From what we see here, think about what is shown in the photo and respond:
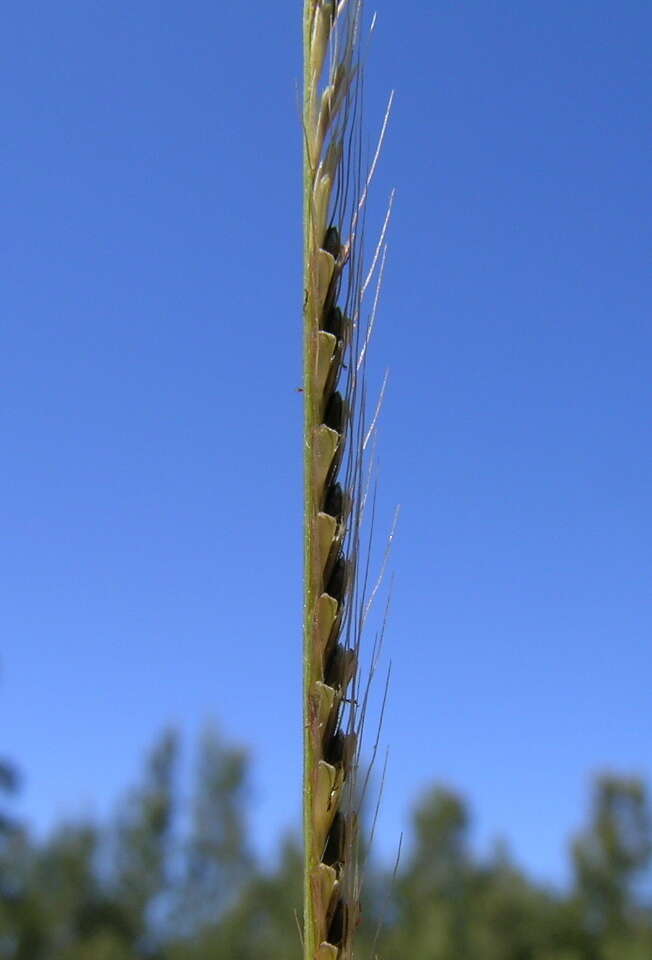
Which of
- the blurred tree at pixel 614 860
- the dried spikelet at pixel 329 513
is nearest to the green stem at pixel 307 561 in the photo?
the dried spikelet at pixel 329 513

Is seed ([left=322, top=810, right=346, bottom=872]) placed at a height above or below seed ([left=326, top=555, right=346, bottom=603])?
below

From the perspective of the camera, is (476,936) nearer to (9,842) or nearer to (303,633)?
(9,842)

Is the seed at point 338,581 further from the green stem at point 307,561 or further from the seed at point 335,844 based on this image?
the seed at point 335,844

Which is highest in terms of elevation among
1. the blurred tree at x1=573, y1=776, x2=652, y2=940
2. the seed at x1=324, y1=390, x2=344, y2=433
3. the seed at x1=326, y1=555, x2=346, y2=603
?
the seed at x1=324, y1=390, x2=344, y2=433

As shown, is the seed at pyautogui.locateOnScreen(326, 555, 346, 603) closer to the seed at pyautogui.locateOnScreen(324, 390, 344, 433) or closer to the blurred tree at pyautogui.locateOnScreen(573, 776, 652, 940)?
the seed at pyautogui.locateOnScreen(324, 390, 344, 433)

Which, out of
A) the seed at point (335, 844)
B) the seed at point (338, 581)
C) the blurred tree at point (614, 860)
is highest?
the seed at point (338, 581)

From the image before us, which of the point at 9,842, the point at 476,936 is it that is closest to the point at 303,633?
the point at 9,842

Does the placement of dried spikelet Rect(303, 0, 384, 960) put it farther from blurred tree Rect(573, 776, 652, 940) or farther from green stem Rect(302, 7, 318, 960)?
blurred tree Rect(573, 776, 652, 940)

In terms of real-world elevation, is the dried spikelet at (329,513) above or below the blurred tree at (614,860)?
above

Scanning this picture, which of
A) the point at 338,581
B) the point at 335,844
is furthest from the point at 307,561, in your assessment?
the point at 335,844

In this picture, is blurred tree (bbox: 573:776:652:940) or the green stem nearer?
the green stem

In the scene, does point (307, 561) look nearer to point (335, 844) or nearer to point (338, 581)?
→ point (338, 581)

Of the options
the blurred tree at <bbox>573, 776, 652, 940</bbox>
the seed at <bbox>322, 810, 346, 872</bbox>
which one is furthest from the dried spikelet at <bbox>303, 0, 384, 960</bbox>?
the blurred tree at <bbox>573, 776, 652, 940</bbox>

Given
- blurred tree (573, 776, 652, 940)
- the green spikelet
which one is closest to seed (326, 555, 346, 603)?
the green spikelet
